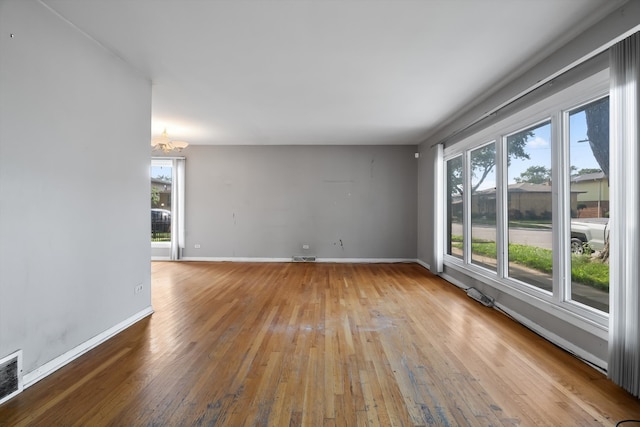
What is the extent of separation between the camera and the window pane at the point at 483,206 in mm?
4133

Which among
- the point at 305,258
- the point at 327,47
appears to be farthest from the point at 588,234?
the point at 305,258

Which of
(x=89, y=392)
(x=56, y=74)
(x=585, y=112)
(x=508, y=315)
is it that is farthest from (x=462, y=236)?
(x=56, y=74)

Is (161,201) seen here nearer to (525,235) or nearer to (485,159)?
(485,159)

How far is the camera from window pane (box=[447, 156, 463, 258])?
5207 mm

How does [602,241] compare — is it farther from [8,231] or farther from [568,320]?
[8,231]

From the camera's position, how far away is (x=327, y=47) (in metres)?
2.79

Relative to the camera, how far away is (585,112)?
2.65 m

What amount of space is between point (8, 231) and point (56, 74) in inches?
48.1

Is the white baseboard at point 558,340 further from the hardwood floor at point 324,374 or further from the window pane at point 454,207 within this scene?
the window pane at point 454,207

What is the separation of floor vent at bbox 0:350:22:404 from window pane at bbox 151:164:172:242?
18.4 ft

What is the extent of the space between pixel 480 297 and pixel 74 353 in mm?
4360

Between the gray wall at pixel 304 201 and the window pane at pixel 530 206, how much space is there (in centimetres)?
347

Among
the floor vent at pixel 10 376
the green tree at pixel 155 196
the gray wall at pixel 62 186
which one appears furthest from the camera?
the green tree at pixel 155 196

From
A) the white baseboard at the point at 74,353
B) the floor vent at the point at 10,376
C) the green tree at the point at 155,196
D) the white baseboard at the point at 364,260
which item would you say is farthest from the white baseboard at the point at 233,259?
the floor vent at the point at 10,376
